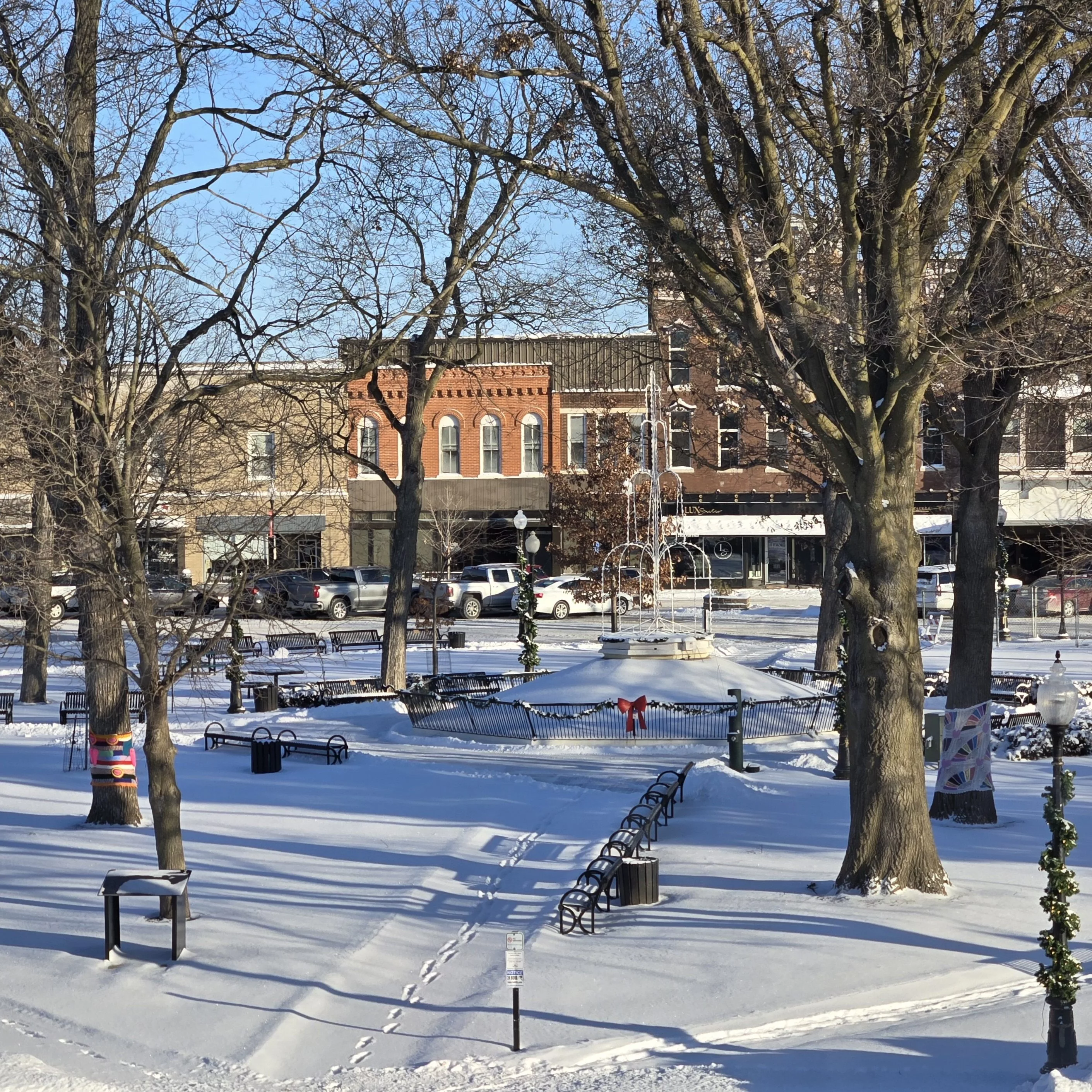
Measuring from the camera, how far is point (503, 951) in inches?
411

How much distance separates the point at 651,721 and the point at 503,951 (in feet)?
34.3

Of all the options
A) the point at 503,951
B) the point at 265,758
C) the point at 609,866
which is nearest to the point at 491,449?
the point at 265,758

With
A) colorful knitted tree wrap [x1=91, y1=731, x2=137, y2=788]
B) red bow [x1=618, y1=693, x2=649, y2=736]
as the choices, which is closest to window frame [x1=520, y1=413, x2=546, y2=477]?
red bow [x1=618, y1=693, x2=649, y2=736]

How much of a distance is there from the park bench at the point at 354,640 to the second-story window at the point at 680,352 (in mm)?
10210

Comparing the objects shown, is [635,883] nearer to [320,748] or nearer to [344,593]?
[320,748]

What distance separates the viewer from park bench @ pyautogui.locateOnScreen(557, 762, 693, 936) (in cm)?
1091

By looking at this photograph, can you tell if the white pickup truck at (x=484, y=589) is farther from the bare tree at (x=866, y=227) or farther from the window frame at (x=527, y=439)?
the bare tree at (x=866, y=227)

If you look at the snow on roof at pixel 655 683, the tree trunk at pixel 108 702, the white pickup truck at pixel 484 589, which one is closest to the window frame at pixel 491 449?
the white pickup truck at pixel 484 589

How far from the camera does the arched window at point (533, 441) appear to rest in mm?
51125

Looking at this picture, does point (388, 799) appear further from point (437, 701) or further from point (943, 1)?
point (943, 1)

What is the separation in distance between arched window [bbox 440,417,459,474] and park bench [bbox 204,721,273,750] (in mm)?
29579

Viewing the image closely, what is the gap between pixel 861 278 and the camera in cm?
1320

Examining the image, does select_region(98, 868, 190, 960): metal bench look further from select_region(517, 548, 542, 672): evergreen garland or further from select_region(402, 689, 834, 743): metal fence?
select_region(517, 548, 542, 672): evergreen garland

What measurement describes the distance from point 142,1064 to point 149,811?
8.68 metres
